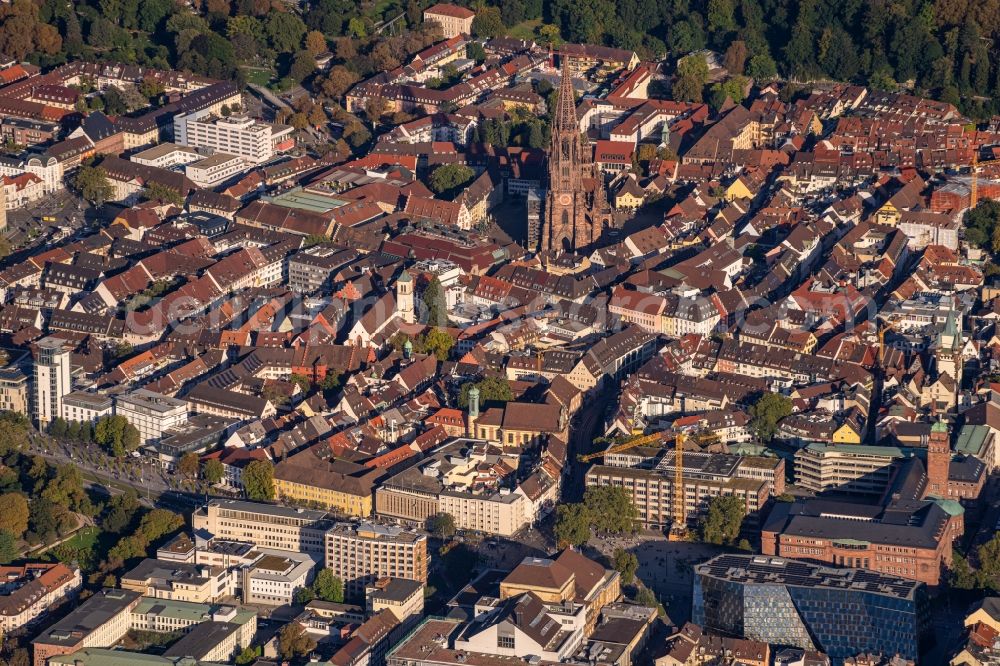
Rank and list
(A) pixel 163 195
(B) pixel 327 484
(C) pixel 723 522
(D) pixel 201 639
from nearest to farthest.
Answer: (D) pixel 201 639 < (C) pixel 723 522 < (B) pixel 327 484 < (A) pixel 163 195

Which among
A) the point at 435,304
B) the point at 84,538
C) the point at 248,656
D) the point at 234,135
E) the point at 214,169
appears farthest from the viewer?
the point at 234,135

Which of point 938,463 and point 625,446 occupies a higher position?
point 938,463

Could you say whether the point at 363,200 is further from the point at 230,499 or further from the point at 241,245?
the point at 230,499

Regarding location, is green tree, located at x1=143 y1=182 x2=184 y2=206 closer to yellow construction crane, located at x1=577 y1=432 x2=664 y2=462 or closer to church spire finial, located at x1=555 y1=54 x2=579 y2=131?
church spire finial, located at x1=555 y1=54 x2=579 y2=131

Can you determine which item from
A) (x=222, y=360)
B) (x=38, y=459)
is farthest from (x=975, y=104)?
(x=38, y=459)

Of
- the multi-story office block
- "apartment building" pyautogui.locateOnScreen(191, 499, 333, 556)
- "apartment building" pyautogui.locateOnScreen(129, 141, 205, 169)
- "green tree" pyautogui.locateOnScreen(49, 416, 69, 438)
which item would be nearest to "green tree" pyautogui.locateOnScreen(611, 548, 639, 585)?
the multi-story office block

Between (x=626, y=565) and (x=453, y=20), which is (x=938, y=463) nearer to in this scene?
(x=626, y=565)

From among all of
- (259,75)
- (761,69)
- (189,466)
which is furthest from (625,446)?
(259,75)
